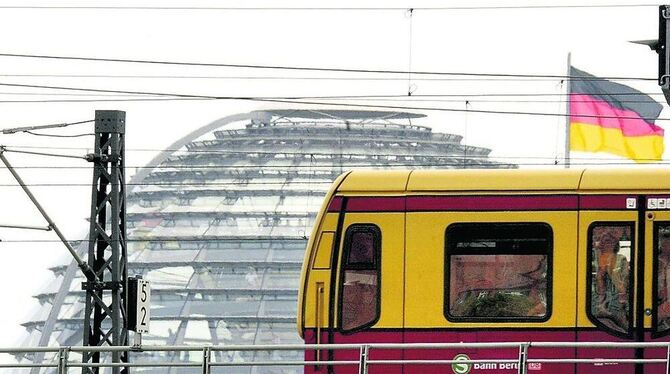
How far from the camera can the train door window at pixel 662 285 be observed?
21.7 metres

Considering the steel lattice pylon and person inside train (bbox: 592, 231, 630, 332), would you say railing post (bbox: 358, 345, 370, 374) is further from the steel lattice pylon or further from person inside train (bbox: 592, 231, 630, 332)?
the steel lattice pylon

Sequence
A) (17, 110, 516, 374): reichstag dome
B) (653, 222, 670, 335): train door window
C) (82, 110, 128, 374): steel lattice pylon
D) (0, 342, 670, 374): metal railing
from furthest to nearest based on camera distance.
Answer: (17, 110, 516, 374): reichstag dome, (82, 110, 128, 374): steel lattice pylon, (653, 222, 670, 335): train door window, (0, 342, 670, 374): metal railing

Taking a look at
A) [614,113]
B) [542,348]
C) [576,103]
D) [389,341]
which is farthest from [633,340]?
[576,103]

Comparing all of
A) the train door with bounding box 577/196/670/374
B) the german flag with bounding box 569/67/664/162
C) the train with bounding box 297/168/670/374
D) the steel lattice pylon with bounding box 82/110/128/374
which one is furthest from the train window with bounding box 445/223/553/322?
the german flag with bounding box 569/67/664/162

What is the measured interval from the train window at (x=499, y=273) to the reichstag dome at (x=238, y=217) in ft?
247

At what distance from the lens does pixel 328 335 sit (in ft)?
74.3

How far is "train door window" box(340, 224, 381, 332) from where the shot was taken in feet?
74.3

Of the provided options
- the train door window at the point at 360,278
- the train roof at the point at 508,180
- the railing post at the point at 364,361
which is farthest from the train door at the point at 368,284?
the railing post at the point at 364,361

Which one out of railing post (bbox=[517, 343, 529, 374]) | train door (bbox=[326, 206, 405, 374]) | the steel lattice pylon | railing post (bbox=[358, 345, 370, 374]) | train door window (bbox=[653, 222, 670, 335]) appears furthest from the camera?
the steel lattice pylon

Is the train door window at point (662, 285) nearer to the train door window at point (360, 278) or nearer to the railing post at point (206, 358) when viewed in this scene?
the train door window at point (360, 278)

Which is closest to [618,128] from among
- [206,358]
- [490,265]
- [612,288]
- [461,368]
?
[490,265]

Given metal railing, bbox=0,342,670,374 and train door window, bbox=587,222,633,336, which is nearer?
metal railing, bbox=0,342,670,374

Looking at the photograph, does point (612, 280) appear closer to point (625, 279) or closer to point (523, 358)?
point (625, 279)

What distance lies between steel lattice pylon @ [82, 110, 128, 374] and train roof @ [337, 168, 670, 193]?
8213 millimetres
